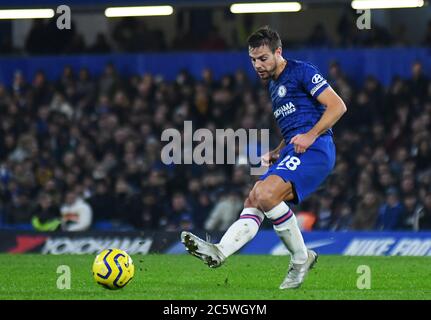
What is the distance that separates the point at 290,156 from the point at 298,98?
20.6 inches

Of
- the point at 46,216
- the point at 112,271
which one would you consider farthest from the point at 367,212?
the point at 112,271

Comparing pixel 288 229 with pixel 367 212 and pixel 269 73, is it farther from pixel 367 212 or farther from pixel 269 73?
pixel 367 212

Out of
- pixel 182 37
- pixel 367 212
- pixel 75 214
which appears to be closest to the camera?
pixel 367 212

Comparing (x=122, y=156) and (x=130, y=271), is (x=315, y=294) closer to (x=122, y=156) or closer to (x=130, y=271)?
(x=130, y=271)

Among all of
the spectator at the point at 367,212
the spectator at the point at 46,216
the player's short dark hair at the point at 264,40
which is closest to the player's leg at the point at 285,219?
the player's short dark hair at the point at 264,40

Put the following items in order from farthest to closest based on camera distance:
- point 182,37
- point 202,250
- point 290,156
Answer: point 182,37 < point 290,156 < point 202,250

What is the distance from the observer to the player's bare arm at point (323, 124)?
30.7ft

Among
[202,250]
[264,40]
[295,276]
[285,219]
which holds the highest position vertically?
[264,40]

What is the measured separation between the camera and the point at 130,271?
9664 mm

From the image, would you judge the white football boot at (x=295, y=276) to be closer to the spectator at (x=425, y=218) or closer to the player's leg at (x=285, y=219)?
the player's leg at (x=285, y=219)

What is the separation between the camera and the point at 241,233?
9.48 meters

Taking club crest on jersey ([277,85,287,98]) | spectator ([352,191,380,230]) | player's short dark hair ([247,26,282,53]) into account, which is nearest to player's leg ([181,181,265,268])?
club crest on jersey ([277,85,287,98])
